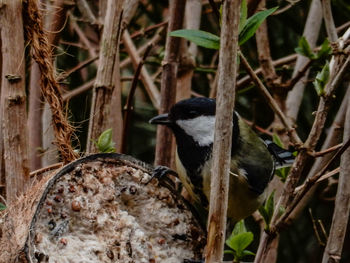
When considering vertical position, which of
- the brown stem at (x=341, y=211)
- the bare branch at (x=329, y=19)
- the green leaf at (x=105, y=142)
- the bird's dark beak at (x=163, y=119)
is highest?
the bare branch at (x=329, y=19)

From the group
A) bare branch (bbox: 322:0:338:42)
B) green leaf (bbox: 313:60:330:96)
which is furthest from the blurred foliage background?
green leaf (bbox: 313:60:330:96)

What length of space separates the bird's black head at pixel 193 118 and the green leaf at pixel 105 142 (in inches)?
9.2

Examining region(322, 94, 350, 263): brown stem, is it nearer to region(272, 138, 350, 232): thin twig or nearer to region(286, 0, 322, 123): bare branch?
region(272, 138, 350, 232): thin twig

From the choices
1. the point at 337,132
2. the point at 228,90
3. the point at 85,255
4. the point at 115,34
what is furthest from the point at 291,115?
the point at 228,90

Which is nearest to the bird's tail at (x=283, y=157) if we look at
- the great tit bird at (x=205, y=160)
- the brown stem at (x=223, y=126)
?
Answer: the great tit bird at (x=205, y=160)

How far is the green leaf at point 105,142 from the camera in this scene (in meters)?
1.37

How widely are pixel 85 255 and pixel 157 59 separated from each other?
1164mm

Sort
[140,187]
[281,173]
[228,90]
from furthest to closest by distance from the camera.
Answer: [281,173] → [140,187] → [228,90]

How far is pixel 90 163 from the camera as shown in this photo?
1.33 meters

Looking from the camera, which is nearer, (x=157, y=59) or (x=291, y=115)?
(x=291, y=115)

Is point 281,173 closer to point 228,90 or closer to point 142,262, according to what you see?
point 142,262

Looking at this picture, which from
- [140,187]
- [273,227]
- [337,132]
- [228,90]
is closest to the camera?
[228,90]

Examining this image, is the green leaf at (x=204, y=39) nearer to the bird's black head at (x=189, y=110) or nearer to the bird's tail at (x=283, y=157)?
the bird's black head at (x=189, y=110)

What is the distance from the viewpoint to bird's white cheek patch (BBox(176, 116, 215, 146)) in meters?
1.65
